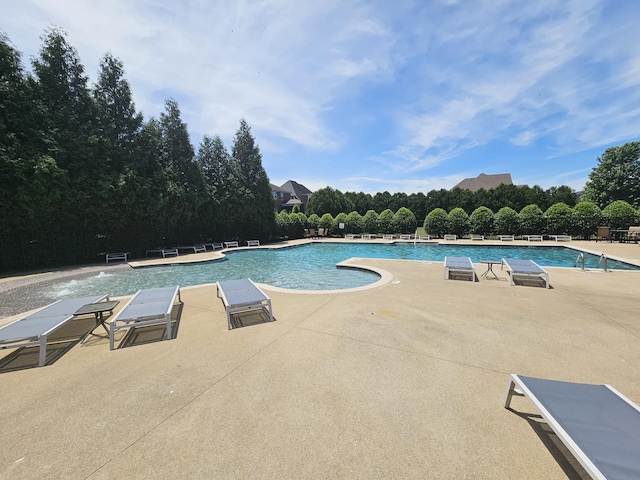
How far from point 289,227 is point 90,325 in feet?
69.4

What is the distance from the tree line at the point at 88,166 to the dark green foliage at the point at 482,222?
21.8 metres

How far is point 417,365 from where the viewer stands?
3348 mm

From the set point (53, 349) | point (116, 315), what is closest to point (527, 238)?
point (116, 315)

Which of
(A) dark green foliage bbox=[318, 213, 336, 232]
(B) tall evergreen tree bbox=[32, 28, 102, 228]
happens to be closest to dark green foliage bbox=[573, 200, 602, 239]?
(A) dark green foliage bbox=[318, 213, 336, 232]

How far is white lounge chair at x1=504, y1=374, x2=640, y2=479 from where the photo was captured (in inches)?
60.0

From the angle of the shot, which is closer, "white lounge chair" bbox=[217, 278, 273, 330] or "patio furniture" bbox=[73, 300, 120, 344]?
"patio furniture" bbox=[73, 300, 120, 344]

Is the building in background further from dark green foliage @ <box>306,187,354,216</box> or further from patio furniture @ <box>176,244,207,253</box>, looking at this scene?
patio furniture @ <box>176,244,207,253</box>

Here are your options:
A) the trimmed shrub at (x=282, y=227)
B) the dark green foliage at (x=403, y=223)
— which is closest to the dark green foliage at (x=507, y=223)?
the dark green foliage at (x=403, y=223)

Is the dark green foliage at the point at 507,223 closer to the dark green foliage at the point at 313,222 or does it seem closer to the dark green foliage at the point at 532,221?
the dark green foliage at the point at 532,221

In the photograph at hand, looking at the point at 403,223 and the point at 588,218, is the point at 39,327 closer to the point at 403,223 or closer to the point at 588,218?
the point at 403,223

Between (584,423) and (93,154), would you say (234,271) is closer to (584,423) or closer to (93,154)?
(93,154)

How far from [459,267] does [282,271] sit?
7312 mm

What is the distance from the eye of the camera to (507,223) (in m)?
22.4

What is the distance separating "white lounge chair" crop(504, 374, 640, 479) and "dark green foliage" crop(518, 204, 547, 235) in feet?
81.7
